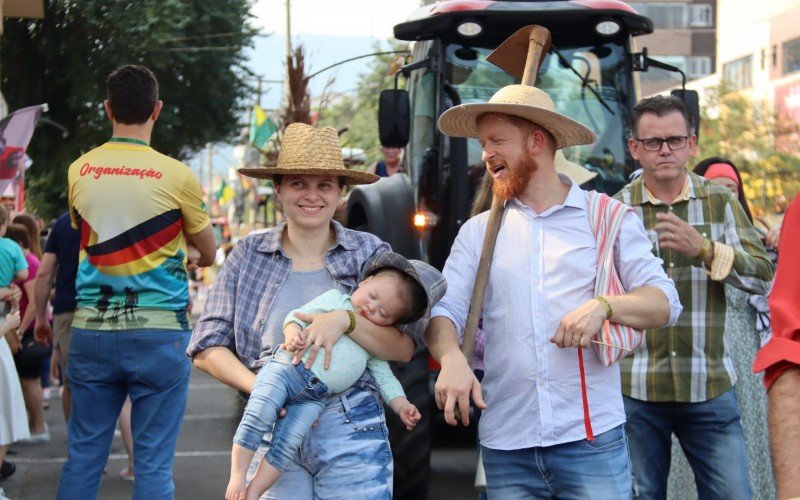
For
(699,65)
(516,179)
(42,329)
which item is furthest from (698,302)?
(699,65)

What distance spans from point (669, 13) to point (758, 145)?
53111mm

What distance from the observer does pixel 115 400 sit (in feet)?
18.0

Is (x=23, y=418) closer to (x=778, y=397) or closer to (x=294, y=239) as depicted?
(x=294, y=239)

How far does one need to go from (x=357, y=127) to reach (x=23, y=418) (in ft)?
147

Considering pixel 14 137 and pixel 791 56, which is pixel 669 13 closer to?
pixel 791 56

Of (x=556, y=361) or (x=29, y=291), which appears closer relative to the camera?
(x=556, y=361)

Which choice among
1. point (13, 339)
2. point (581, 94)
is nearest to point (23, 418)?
point (13, 339)

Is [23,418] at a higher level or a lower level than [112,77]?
lower

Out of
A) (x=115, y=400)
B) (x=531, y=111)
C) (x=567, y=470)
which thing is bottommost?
(x=115, y=400)

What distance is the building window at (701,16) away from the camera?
9081cm

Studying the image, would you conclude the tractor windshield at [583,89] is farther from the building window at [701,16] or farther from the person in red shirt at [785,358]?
the building window at [701,16]

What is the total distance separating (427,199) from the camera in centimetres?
803

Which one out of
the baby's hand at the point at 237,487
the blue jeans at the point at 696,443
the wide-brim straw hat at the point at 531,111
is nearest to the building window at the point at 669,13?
the blue jeans at the point at 696,443

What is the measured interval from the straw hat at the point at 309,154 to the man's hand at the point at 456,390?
83cm
